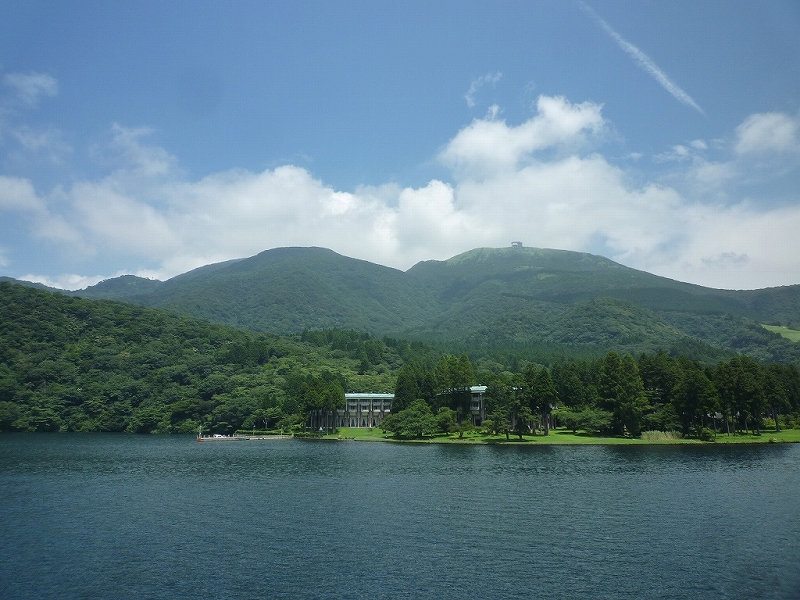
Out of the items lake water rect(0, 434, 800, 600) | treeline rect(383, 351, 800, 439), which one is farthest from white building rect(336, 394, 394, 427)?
lake water rect(0, 434, 800, 600)

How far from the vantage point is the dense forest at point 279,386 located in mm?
98188

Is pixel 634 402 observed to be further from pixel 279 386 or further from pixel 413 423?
pixel 279 386

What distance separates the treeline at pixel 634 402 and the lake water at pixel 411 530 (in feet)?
87.7

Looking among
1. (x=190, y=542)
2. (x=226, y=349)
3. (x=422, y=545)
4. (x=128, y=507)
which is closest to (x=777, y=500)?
(x=422, y=545)

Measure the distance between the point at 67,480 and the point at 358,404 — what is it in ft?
307

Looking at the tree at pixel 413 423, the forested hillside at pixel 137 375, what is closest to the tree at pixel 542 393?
the tree at pixel 413 423

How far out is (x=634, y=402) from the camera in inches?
3743

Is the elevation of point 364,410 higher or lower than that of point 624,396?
lower

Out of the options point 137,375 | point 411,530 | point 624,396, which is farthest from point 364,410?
point 411,530

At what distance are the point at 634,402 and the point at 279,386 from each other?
9733 centimetres

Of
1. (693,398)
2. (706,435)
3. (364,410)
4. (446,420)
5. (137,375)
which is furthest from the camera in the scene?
(137,375)

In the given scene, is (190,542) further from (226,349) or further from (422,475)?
(226,349)

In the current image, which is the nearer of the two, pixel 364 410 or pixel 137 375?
pixel 364 410

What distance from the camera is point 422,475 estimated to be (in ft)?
197
